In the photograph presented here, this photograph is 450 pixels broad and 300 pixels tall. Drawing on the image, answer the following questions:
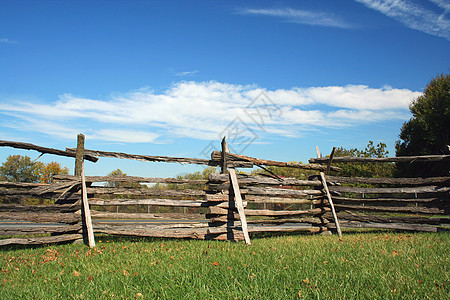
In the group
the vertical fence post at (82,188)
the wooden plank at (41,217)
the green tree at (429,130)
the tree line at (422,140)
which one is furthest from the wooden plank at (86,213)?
the green tree at (429,130)

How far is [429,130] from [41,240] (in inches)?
1040

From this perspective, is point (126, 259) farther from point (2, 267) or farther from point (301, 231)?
point (301, 231)

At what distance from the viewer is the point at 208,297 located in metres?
3.79

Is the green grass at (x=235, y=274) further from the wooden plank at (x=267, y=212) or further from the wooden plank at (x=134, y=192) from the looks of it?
the wooden plank at (x=134, y=192)

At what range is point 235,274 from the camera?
15.0ft

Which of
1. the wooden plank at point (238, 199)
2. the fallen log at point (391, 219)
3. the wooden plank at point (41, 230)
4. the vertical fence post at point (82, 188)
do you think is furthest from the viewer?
the fallen log at point (391, 219)

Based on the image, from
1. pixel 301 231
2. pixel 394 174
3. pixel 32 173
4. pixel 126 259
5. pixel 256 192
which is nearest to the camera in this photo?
pixel 126 259

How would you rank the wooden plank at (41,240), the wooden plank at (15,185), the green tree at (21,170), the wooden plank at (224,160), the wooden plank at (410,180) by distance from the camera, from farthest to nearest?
the green tree at (21,170)
the wooden plank at (410,180)
the wooden plank at (224,160)
the wooden plank at (15,185)
the wooden plank at (41,240)

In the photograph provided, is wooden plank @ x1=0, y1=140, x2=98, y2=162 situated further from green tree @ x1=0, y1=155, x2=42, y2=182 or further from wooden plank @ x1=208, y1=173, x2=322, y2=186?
green tree @ x1=0, y1=155, x2=42, y2=182

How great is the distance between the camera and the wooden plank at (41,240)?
777cm

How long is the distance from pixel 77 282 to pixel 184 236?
419 cm

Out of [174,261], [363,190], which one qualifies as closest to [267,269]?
[174,261]

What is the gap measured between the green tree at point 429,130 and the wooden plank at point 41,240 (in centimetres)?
2367

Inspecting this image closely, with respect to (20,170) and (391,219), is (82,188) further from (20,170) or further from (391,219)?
(20,170)
